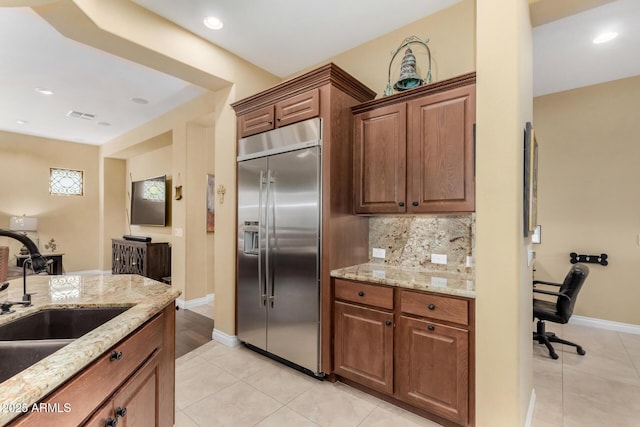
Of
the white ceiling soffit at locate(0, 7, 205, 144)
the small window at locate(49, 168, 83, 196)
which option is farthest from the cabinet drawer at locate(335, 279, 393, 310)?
the small window at locate(49, 168, 83, 196)

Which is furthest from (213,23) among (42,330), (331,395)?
(331,395)

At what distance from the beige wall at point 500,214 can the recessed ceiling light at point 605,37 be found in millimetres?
1823

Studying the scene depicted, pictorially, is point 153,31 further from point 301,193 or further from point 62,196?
point 62,196

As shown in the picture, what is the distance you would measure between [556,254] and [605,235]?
538mm

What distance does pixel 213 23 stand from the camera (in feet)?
8.93

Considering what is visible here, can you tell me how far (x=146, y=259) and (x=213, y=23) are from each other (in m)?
3.91

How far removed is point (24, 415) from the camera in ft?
2.35

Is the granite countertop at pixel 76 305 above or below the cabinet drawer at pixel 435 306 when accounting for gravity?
above

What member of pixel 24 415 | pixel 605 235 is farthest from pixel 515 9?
pixel 605 235

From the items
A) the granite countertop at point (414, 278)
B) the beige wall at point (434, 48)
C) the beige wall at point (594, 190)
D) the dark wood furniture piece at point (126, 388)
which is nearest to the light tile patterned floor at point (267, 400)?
the dark wood furniture piece at point (126, 388)

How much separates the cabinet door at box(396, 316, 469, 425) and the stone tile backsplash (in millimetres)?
643

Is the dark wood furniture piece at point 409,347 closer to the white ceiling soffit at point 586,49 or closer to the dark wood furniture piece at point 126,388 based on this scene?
the dark wood furniture piece at point 126,388

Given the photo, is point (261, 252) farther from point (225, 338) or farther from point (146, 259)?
point (146, 259)

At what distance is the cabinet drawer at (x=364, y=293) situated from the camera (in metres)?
2.14
